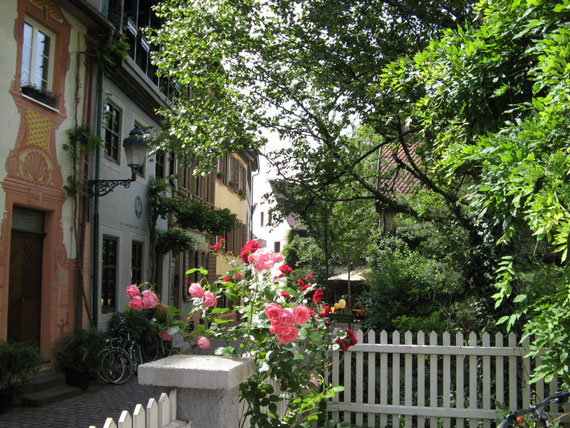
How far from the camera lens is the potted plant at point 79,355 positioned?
31.0 feet

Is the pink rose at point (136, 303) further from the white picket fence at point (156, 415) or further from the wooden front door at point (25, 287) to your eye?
the wooden front door at point (25, 287)

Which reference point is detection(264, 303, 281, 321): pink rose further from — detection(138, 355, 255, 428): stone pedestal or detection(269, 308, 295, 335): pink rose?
detection(138, 355, 255, 428): stone pedestal

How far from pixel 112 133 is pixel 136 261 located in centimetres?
332

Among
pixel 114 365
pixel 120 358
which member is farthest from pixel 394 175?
pixel 114 365

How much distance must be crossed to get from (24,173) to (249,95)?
166 inches

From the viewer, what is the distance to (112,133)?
12539mm

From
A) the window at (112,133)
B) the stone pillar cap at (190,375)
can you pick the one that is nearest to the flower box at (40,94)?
the window at (112,133)

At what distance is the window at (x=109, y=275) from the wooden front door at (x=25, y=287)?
86.2 inches

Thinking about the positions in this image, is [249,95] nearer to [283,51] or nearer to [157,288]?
[283,51]

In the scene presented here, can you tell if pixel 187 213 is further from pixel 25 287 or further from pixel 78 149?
pixel 25 287

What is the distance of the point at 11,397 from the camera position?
7.81m

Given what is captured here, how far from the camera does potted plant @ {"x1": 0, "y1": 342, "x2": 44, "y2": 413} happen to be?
7.67 metres

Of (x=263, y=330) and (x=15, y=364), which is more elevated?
A: (x=263, y=330)

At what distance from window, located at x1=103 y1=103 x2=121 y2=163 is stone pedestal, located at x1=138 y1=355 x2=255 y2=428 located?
9708 millimetres
